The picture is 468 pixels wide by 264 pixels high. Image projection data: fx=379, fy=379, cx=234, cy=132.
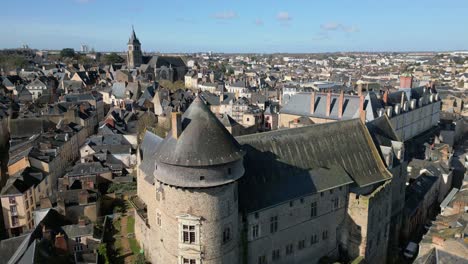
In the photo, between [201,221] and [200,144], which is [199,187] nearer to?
[201,221]

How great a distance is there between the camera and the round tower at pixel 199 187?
68.5 feet

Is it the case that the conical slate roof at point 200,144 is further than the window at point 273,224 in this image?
No

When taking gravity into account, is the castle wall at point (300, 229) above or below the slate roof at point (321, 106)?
below

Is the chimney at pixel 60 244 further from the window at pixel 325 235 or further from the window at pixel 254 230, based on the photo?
the window at pixel 325 235

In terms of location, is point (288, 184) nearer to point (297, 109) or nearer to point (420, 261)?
point (420, 261)

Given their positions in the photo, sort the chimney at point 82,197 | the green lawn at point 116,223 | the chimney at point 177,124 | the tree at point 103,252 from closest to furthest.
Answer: the chimney at point 177,124
the tree at point 103,252
the green lawn at point 116,223
the chimney at point 82,197

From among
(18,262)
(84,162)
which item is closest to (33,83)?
(84,162)

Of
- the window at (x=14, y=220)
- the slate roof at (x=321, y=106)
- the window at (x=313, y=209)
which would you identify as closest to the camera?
the window at (x=313, y=209)

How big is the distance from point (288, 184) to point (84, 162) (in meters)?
33.9

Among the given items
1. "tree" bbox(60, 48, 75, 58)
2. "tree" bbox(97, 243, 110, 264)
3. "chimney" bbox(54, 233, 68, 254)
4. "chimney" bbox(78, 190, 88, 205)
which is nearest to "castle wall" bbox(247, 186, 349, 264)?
"tree" bbox(97, 243, 110, 264)

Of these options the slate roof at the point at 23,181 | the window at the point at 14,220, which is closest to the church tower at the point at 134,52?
the slate roof at the point at 23,181

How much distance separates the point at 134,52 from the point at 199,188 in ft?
432

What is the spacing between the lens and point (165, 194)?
2216cm

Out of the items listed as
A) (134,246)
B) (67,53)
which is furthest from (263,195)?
(67,53)
